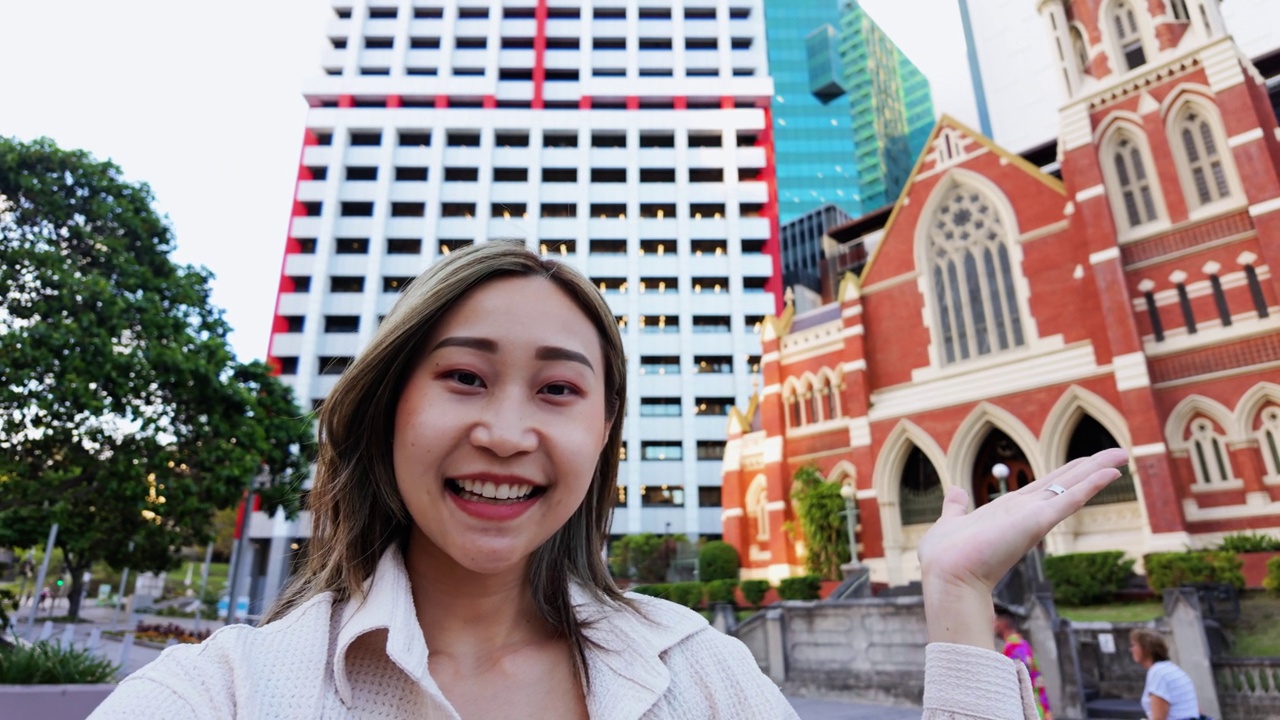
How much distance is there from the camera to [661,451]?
4019 cm

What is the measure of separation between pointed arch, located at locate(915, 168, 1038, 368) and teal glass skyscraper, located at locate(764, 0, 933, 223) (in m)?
42.6

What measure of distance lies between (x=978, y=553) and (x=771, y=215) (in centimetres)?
4527

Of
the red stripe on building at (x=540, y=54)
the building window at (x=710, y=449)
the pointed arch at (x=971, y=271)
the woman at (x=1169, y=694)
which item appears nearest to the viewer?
the woman at (x=1169, y=694)

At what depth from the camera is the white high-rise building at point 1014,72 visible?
162ft

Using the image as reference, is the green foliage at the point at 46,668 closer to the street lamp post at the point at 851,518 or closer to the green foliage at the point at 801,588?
the green foliage at the point at 801,588

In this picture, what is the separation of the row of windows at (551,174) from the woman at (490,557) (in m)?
46.0

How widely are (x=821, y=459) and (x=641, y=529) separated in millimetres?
16888

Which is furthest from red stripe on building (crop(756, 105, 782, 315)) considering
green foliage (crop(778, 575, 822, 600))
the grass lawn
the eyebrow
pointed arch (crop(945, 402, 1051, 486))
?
the eyebrow

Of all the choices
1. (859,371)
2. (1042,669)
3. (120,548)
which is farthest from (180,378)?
(859,371)

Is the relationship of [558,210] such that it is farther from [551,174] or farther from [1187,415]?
[1187,415]

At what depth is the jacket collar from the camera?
1.08 meters

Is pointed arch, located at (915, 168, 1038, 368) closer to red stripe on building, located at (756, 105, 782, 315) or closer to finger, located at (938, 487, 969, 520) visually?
red stripe on building, located at (756, 105, 782, 315)

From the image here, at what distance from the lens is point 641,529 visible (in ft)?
125

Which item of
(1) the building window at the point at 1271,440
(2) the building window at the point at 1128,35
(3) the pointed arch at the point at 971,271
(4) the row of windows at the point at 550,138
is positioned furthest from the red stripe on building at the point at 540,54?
(1) the building window at the point at 1271,440
